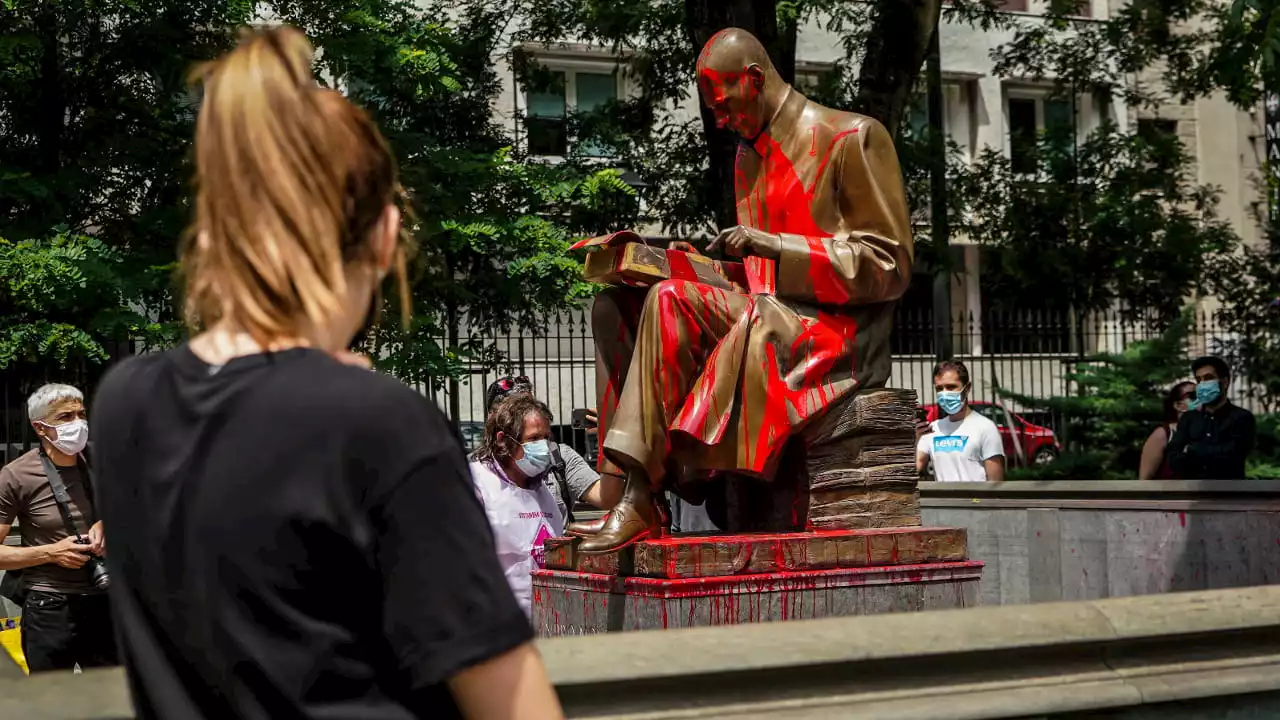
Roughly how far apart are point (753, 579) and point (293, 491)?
3633 millimetres

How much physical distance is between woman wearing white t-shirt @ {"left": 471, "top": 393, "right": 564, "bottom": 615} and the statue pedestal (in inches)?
28.7

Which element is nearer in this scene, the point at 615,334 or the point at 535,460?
the point at 615,334

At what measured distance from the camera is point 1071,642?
3412 mm

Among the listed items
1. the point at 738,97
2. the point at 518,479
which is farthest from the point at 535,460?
the point at 738,97

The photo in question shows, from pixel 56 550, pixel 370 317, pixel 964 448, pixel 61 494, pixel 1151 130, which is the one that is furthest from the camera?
pixel 1151 130

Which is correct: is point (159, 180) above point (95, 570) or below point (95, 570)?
above

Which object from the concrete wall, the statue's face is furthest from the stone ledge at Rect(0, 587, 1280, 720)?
the concrete wall

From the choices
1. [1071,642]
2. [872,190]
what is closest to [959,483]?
[872,190]

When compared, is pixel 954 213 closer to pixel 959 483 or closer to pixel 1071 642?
pixel 959 483

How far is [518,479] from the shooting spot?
260 inches

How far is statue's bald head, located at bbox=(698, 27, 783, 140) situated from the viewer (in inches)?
212

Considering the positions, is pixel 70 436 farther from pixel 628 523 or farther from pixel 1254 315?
pixel 1254 315

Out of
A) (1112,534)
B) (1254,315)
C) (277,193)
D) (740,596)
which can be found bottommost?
(1112,534)

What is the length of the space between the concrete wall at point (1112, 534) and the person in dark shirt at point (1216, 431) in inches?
23.6
